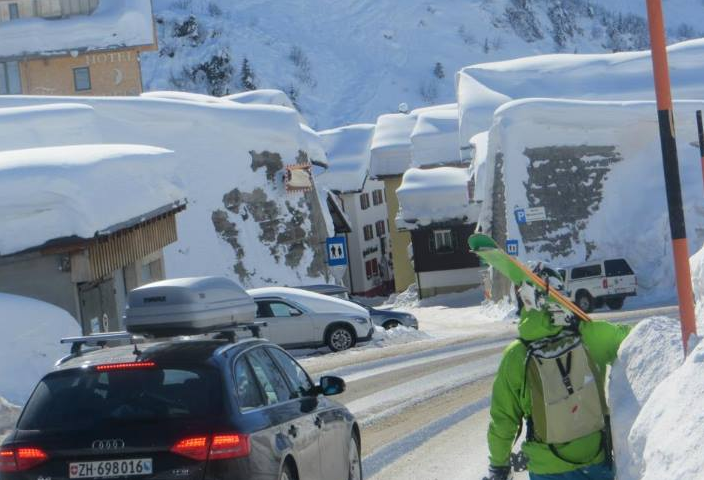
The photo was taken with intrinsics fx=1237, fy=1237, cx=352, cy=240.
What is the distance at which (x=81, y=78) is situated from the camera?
6303 cm

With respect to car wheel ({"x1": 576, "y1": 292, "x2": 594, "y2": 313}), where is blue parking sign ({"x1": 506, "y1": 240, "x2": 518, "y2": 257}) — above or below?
above

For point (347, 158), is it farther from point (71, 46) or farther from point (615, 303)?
point (615, 303)

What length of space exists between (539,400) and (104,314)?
67.1ft

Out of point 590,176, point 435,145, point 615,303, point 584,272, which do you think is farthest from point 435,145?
point 615,303

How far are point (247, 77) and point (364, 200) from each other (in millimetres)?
43373

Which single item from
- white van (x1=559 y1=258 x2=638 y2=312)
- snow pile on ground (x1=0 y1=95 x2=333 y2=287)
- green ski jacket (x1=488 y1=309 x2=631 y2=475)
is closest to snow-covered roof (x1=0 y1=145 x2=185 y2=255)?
snow pile on ground (x1=0 y1=95 x2=333 y2=287)

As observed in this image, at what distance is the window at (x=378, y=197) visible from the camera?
81.4 m

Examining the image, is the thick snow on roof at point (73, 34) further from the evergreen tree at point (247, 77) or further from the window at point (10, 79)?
the evergreen tree at point (247, 77)

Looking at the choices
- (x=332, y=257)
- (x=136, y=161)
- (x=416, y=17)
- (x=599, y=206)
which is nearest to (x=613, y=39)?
(x=416, y=17)

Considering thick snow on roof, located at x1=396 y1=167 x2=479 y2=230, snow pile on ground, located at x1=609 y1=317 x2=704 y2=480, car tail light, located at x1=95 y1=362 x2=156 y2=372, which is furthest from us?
thick snow on roof, located at x1=396 y1=167 x2=479 y2=230

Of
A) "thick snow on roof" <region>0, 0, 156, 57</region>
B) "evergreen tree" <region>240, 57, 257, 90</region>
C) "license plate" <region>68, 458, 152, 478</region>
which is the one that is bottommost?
"license plate" <region>68, 458, 152, 478</region>

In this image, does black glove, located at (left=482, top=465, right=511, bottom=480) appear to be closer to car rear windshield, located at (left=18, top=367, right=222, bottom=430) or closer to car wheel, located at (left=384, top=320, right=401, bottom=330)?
car rear windshield, located at (left=18, top=367, right=222, bottom=430)

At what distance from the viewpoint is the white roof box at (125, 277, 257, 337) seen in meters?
8.92

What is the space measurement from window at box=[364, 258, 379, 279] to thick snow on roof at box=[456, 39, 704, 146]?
19.5 m
